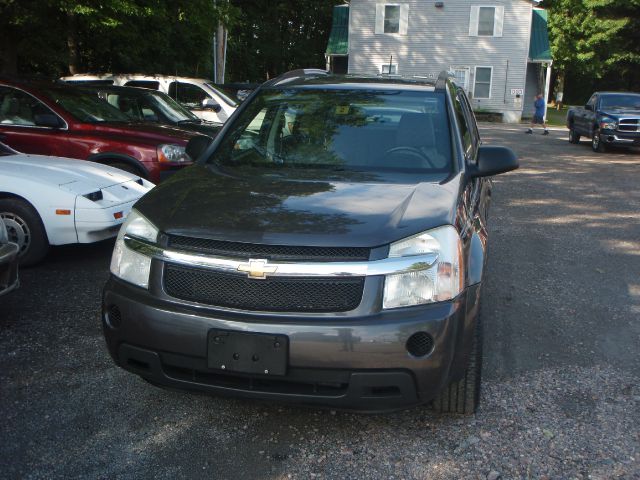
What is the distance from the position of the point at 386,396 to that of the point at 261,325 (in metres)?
0.65

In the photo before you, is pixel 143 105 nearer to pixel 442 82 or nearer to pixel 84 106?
pixel 84 106

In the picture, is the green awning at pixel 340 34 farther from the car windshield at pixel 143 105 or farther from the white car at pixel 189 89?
the car windshield at pixel 143 105

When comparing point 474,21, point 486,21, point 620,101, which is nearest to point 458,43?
point 474,21

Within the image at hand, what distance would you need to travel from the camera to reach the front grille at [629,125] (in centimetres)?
1775

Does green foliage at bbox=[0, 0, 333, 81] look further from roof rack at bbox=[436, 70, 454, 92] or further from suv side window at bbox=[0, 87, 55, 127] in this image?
roof rack at bbox=[436, 70, 454, 92]

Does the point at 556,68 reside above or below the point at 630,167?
above

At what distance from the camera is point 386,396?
9.91 feet

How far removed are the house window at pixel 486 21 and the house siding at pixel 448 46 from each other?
0.20 metres

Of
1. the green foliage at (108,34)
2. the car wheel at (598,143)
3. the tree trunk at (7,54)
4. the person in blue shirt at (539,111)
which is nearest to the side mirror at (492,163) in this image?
the green foliage at (108,34)

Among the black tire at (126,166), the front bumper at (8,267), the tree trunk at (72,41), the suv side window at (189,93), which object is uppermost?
the tree trunk at (72,41)

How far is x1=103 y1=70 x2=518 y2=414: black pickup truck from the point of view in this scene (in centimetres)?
294

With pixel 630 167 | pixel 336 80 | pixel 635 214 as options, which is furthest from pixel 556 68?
pixel 336 80

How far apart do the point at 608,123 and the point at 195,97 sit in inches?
440

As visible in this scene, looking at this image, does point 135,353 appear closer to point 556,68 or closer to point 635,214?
point 635,214
